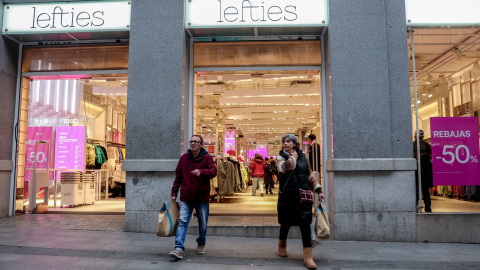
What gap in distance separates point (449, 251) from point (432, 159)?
181 cm

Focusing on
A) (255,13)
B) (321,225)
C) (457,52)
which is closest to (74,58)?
(255,13)

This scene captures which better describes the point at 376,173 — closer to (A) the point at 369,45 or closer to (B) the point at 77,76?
(A) the point at 369,45

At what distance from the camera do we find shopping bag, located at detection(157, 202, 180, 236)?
199 inches

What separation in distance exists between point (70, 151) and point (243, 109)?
24.2ft

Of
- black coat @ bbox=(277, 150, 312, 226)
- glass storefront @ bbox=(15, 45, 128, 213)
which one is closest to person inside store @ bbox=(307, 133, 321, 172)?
black coat @ bbox=(277, 150, 312, 226)

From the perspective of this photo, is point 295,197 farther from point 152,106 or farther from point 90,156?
point 90,156

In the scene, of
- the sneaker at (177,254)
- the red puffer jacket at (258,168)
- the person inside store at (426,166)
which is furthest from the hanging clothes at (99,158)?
the person inside store at (426,166)

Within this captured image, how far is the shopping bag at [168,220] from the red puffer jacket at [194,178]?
20 centimetres

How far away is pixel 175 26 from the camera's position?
7199 millimetres

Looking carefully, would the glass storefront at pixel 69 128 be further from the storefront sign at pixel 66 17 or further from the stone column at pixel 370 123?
the stone column at pixel 370 123

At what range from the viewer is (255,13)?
7.25 m

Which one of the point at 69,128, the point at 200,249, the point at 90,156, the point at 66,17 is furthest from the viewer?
the point at 90,156

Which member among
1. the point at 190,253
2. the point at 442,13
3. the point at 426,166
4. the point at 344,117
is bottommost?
the point at 190,253

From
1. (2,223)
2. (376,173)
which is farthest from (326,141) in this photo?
(2,223)
